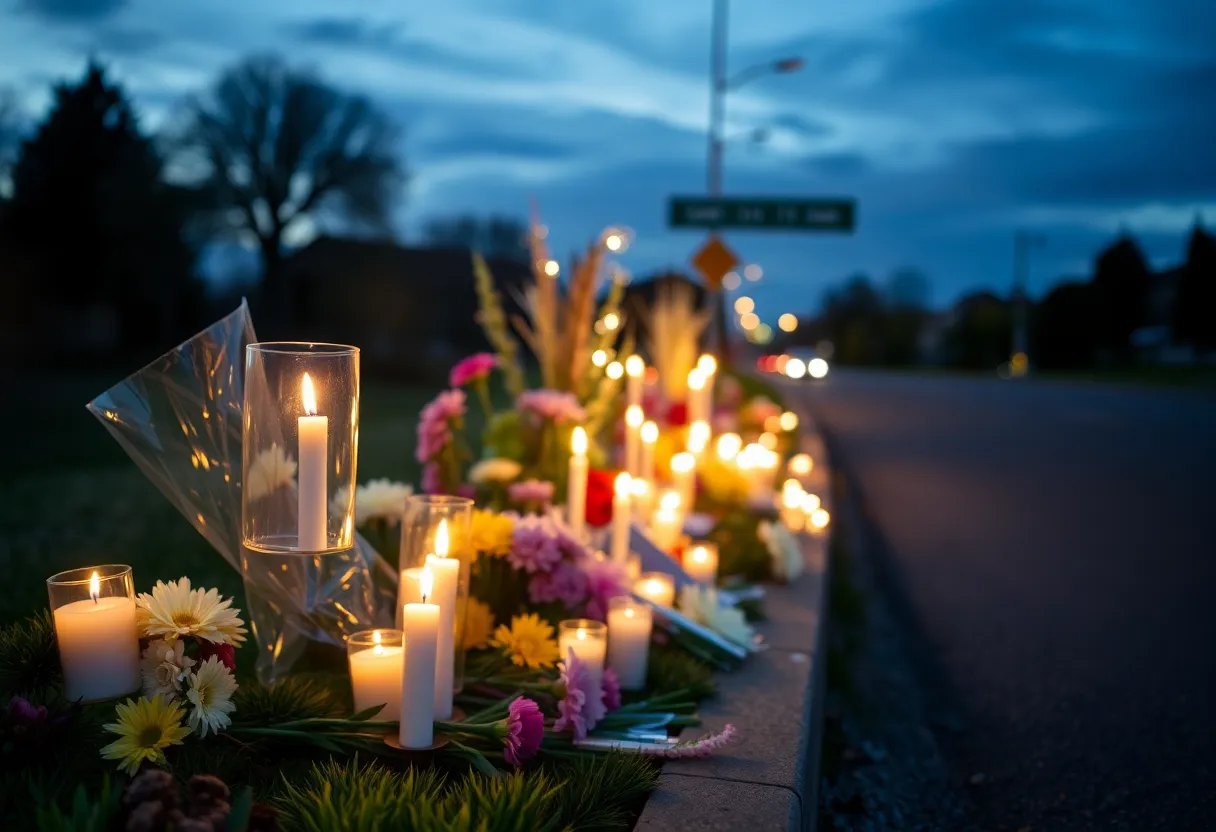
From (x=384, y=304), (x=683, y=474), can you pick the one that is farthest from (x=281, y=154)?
(x=683, y=474)

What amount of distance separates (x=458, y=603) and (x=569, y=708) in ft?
1.37

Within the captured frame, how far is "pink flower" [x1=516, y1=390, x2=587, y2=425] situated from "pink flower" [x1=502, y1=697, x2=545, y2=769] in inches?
97.5

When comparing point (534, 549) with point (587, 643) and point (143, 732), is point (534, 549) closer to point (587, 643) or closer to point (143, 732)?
point (587, 643)

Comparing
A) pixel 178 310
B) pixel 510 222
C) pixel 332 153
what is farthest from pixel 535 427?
pixel 510 222

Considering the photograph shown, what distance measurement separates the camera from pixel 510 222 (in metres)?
48.2

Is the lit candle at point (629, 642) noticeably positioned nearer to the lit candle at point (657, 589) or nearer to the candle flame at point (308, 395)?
the lit candle at point (657, 589)

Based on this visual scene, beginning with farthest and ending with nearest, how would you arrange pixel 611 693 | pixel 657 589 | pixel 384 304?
1. pixel 384 304
2. pixel 657 589
3. pixel 611 693

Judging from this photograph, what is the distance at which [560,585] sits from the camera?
11.6ft

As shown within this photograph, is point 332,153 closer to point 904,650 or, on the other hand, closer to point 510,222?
point 510,222

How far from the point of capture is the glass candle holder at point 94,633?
7.74ft

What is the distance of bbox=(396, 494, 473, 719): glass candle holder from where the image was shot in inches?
111

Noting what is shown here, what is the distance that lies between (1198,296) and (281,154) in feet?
144

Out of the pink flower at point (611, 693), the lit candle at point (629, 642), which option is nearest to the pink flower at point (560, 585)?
the lit candle at point (629, 642)

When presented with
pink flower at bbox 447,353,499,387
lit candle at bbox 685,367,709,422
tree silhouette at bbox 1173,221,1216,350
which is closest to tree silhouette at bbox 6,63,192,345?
lit candle at bbox 685,367,709,422
